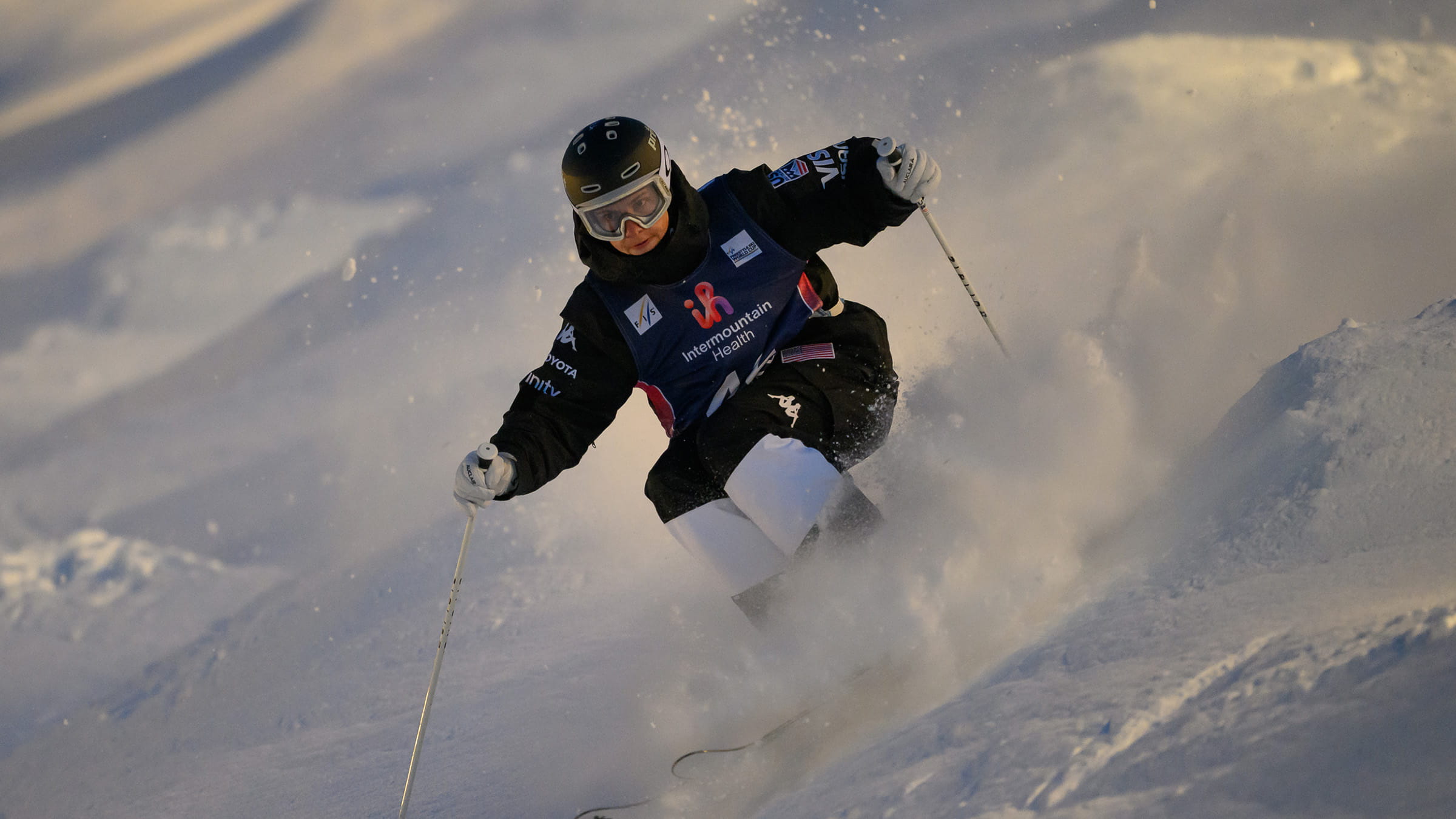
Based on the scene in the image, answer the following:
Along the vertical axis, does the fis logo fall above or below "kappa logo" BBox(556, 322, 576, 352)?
below

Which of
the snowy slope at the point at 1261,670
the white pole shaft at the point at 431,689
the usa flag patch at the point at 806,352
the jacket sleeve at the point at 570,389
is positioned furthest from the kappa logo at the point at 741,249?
the snowy slope at the point at 1261,670

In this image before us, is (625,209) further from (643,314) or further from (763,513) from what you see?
(763,513)

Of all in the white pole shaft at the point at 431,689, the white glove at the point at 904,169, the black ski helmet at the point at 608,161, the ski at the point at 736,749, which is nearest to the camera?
the white pole shaft at the point at 431,689

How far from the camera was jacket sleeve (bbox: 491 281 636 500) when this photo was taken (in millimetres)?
3799

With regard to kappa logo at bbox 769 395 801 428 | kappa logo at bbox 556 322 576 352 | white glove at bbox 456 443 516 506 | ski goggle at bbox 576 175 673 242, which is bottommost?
kappa logo at bbox 769 395 801 428

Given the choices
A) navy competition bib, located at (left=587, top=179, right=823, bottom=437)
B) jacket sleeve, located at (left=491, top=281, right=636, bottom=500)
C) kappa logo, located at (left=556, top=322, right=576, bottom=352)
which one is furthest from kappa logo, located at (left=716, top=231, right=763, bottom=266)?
kappa logo, located at (left=556, top=322, right=576, bottom=352)

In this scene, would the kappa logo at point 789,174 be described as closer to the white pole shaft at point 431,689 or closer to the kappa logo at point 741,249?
the kappa logo at point 741,249

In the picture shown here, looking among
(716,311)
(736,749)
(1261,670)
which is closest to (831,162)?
(716,311)

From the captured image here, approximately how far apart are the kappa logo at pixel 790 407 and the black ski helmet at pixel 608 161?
2.77ft

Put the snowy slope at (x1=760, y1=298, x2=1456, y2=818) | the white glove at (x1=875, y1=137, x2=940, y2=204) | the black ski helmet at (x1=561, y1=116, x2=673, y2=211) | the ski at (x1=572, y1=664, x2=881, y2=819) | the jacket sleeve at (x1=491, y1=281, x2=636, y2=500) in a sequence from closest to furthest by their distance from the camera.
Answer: the snowy slope at (x1=760, y1=298, x2=1456, y2=818)
the ski at (x1=572, y1=664, x2=881, y2=819)
the black ski helmet at (x1=561, y1=116, x2=673, y2=211)
the white glove at (x1=875, y1=137, x2=940, y2=204)
the jacket sleeve at (x1=491, y1=281, x2=636, y2=500)

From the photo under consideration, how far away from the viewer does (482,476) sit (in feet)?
11.6

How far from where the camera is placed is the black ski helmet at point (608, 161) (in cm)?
345

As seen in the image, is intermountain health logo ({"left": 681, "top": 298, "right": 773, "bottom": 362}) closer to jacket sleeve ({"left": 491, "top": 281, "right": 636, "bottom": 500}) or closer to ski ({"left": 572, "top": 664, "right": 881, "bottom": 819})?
jacket sleeve ({"left": 491, "top": 281, "right": 636, "bottom": 500})

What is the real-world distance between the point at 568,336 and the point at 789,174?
3.29ft
